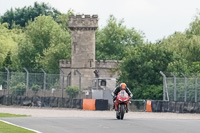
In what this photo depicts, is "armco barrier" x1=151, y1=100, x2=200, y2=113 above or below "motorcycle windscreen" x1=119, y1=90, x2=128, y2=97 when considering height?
below

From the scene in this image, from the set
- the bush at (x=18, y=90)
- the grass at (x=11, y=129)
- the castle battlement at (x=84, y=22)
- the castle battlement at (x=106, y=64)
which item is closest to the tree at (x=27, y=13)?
the castle battlement at (x=106, y=64)

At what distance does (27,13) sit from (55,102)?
10563cm

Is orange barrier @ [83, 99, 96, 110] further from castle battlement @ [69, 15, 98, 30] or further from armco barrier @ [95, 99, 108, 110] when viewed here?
castle battlement @ [69, 15, 98, 30]

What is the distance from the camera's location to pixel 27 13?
15425cm

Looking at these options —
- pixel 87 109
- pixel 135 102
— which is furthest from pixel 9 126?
pixel 135 102

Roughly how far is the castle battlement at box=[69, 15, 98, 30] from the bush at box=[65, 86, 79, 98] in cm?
3046

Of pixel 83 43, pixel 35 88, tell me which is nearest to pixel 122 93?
pixel 35 88

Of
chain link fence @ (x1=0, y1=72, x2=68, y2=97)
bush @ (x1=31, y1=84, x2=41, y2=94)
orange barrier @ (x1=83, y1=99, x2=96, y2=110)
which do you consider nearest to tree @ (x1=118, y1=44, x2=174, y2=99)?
chain link fence @ (x1=0, y1=72, x2=68, y2=97)

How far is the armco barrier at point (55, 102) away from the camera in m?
46.7

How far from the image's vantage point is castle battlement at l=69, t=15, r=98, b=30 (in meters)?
82.4

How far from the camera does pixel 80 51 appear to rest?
82.6 metres

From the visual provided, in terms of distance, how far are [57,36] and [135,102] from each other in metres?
56.4

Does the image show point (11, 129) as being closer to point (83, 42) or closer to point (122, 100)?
point (122, 100)

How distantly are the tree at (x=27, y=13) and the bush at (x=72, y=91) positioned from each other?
10074 cm
